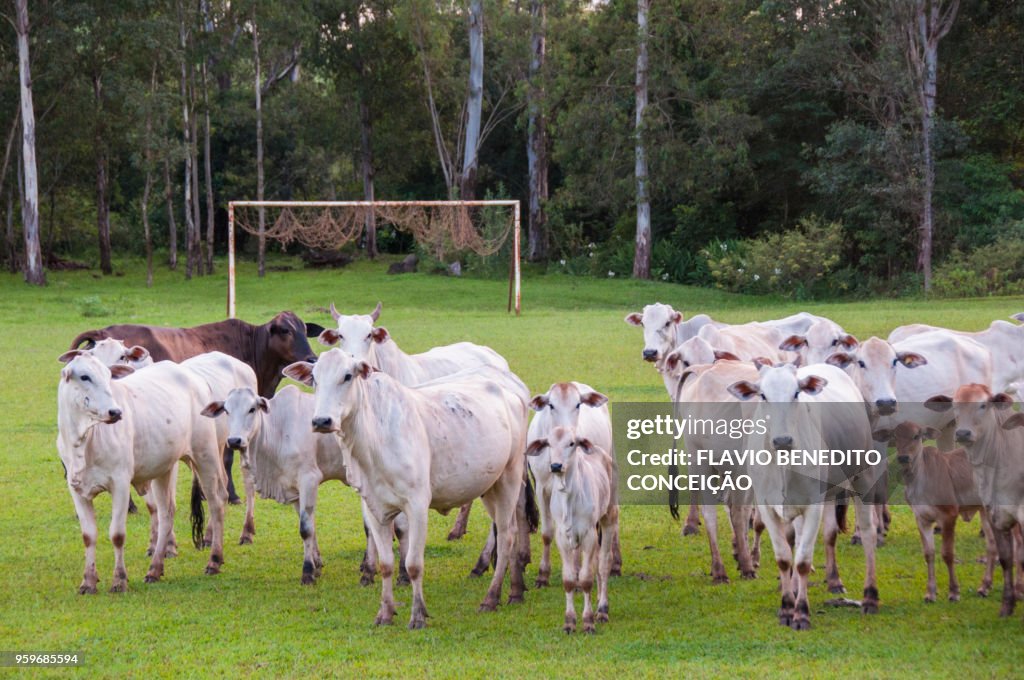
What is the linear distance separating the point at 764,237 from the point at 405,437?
31.0 meters

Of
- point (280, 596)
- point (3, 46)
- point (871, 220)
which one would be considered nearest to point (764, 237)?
point (871, 220)

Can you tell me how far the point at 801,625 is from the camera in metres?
7.67

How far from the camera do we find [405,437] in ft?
26.7

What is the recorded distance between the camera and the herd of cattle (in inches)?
314

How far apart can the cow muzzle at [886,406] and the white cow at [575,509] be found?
2763mm

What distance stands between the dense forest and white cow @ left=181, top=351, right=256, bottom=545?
23634mm

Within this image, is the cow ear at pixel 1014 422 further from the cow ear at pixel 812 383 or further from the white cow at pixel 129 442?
the white cow at pixel 129 442

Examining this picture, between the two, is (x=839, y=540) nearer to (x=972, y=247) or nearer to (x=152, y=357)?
(x=152, y=357)

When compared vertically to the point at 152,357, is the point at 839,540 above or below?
below

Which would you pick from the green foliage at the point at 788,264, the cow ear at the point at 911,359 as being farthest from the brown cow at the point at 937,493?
the green foliage at the point at 788,264

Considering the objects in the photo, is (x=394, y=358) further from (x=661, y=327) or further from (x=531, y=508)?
(x=661, y=327)

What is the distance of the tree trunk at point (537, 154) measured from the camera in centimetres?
4119

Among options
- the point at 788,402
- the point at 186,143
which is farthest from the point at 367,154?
the point at 788,402

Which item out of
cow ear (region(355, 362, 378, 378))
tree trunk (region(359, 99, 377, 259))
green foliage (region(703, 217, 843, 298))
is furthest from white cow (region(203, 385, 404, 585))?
tree trunk (region(359, 99, 377, 259))
